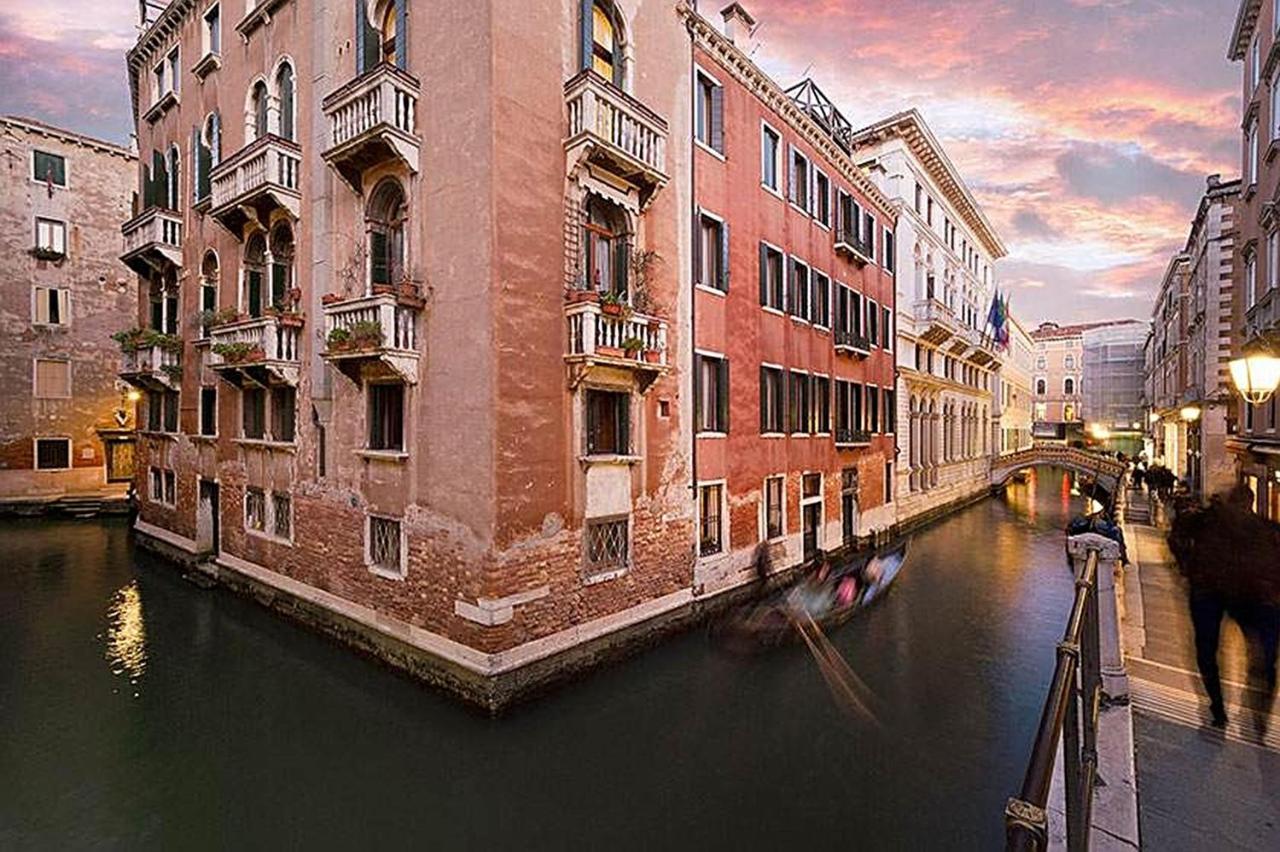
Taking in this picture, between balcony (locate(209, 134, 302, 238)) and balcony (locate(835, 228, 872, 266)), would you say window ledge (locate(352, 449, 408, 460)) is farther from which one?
balcony (locate(835, 228, 872, 266))

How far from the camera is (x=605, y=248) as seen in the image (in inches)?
426

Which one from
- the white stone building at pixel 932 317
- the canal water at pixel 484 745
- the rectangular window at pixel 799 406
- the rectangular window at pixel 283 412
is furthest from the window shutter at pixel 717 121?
the white stone building at pixel 932 317

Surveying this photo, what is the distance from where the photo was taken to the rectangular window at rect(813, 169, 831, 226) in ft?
55.8

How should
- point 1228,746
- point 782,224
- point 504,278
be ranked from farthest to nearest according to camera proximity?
1. point 782,224
2. point 504,278
3. point 1228,746

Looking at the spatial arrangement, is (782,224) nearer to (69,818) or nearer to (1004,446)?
(69,818)

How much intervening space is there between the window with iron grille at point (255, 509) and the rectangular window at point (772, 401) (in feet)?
36.0

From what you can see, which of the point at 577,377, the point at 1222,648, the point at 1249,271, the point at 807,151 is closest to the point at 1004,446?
the point at 1249,271

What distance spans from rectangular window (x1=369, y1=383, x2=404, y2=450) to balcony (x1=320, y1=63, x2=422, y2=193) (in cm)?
346

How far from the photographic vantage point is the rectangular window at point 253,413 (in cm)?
1327

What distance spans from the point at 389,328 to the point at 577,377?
283cm

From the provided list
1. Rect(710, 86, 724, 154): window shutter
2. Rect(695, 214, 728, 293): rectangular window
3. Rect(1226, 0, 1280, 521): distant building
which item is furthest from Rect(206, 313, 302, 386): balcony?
Rect(1226, 0, 1280, 521): distant building

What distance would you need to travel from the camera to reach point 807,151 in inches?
649

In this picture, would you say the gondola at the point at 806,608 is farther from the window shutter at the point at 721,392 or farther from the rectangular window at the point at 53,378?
the rectangular window at the point at 53,378

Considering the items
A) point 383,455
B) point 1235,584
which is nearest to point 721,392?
point 383,455
